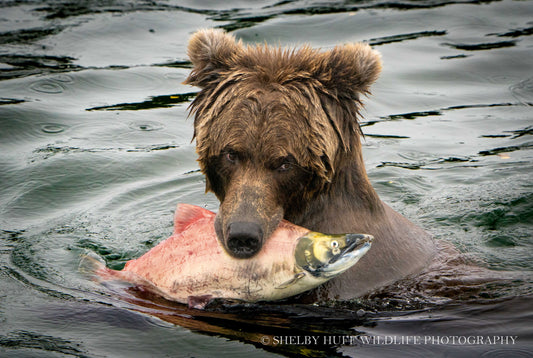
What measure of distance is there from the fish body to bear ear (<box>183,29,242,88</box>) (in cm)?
104

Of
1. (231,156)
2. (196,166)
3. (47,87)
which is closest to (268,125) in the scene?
(231,156)

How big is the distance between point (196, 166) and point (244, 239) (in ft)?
15.8

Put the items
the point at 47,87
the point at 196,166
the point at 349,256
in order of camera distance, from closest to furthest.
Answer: the point at 349,256
the point at 196,166
the point at 47,87

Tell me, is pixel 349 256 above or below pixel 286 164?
below

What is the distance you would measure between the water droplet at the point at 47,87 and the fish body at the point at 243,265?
22.3 feet

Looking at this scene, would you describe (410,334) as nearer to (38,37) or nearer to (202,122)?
(202,122)

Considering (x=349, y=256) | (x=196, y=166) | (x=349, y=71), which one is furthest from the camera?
(x=196, y=166)

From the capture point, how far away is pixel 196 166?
9289 mm

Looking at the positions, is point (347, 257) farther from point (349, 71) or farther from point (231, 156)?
point (349, 71)

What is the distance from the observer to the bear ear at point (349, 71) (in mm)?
5086

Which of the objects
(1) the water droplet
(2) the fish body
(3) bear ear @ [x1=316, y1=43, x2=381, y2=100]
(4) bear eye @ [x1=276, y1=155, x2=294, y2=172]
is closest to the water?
(1) the water droplet

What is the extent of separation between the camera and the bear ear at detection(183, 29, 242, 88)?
529cm

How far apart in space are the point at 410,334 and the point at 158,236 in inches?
117

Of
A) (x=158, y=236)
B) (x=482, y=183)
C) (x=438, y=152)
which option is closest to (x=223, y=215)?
(x=158, y=236)
